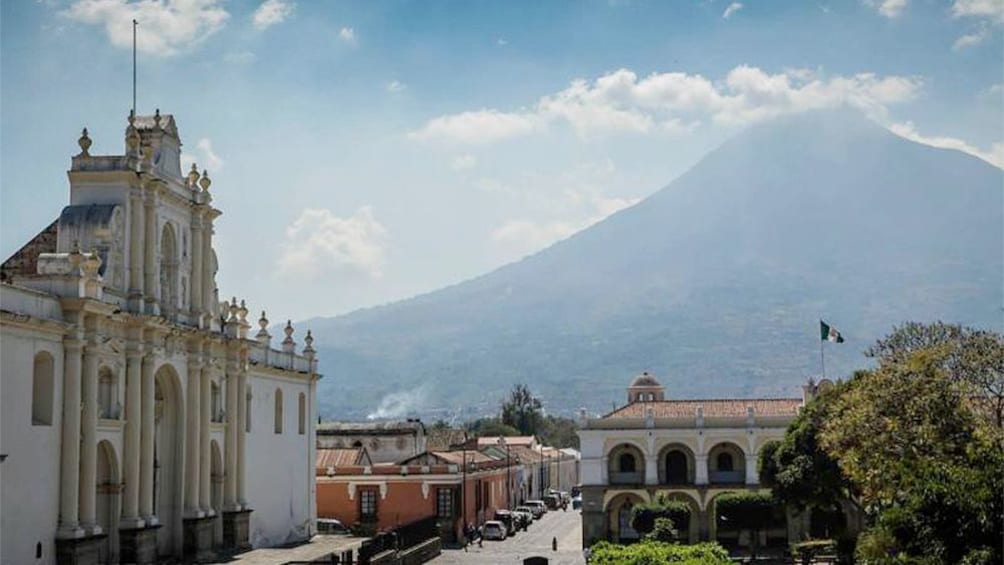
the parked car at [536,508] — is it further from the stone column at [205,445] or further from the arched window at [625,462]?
the stone column at [205,445]

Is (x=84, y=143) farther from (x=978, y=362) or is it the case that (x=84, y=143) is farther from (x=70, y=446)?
(x=978, y=362)

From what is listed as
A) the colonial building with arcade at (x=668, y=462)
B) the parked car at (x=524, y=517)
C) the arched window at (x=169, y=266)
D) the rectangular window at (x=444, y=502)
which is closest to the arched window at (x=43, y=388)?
the arched window at (x=169, y=266)

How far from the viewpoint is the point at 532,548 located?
53844mm

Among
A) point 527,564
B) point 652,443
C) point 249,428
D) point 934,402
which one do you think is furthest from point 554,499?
point 934,402

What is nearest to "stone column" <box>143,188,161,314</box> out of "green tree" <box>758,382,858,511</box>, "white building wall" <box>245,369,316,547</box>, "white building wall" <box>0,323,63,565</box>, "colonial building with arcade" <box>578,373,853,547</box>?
"white building wall" <box>0,323,63,565</box>

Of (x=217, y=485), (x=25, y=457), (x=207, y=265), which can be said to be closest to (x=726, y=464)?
(x=217, y=485)

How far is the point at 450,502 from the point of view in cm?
5556

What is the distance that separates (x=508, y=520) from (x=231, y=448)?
25305mm

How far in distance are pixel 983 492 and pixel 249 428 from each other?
28261 millimetres

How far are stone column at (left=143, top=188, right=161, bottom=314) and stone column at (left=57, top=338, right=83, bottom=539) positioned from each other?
524 centimetres

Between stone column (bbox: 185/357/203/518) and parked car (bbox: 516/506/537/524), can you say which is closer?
stone column (bbox: 185/357/203/518)

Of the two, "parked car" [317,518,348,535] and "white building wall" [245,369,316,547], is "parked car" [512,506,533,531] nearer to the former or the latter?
"parked car" [317,518,348,535]

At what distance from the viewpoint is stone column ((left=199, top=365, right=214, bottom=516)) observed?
36.8 meters

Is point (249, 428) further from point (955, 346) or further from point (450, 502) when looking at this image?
point (955, 346)
